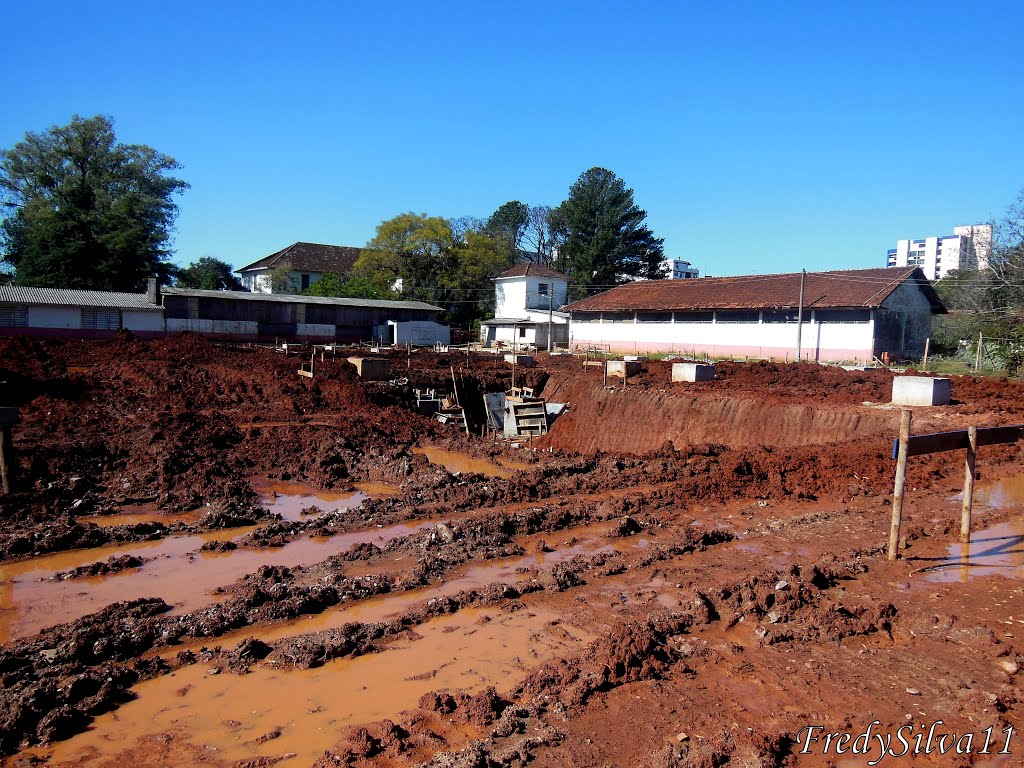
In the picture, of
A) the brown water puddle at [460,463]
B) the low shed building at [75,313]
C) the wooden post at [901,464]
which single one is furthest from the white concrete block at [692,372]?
the low shed building at [75,313]

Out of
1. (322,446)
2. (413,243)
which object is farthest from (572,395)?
(413,243)

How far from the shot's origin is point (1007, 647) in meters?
6.09

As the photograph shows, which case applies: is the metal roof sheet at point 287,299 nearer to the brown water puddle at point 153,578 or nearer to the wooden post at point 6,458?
the wooden post at point 6,458

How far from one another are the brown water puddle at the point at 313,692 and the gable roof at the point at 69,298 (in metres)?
33.8

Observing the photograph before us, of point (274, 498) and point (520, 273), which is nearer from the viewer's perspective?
point (274, 498)

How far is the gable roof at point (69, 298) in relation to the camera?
1291 inches

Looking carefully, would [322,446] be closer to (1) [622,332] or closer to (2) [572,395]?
(2) [572,395]

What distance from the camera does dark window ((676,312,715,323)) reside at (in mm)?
40938

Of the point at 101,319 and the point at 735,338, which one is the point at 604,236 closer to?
the point at 735,338

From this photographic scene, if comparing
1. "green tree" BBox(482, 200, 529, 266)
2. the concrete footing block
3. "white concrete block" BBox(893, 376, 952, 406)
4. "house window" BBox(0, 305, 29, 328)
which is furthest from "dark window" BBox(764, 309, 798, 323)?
"green tree" BBox(482, 200, 529, 266)

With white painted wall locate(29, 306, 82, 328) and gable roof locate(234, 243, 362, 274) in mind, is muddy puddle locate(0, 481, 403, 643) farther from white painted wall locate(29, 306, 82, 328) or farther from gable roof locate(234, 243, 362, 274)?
gable roof locate(234, 243, 362, 274)

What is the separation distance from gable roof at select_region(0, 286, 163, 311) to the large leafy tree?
374 inches

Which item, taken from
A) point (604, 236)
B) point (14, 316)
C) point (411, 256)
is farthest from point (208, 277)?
point (604, 236)

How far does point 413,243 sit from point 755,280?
28362mm
